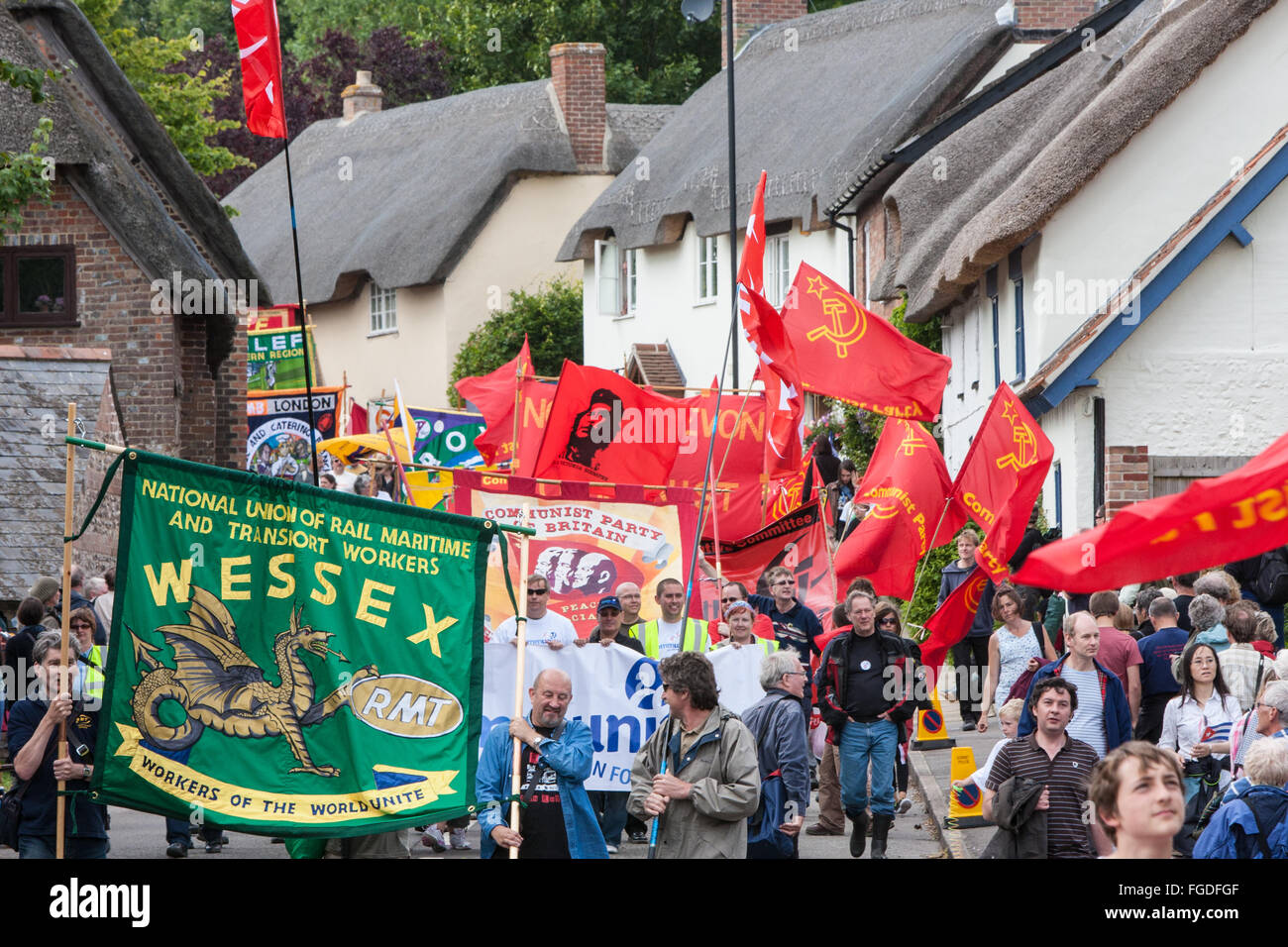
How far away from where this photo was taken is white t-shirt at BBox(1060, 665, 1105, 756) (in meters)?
11.2

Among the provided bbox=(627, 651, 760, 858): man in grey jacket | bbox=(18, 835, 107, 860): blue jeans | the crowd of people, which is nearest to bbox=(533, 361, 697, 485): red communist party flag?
the crowd of people

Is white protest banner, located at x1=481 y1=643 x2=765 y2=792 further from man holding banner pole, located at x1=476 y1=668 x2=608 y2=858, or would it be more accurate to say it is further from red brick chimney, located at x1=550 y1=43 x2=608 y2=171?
red brick chimney, located at x1=550 y1=43 x2=608 y2=171

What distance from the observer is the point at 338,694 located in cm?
840

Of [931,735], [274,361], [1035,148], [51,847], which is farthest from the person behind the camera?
[274,361]

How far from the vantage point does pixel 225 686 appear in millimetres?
8297


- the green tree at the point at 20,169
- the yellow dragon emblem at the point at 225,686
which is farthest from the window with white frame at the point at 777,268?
the yellow dragon emblem at the point at 225,686

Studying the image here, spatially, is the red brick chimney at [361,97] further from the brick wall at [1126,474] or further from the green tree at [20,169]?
the green tree at [20,169]

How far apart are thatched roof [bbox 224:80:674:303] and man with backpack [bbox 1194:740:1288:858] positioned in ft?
119

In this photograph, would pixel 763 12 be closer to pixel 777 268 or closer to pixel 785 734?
pixel 777 268

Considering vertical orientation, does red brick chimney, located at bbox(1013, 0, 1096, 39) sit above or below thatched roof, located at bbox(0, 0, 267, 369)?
above

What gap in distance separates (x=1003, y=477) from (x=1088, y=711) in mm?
4415

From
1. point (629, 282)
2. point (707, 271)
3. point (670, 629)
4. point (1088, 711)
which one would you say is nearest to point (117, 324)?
point (670, 629)

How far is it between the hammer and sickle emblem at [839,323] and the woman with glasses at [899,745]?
319cm

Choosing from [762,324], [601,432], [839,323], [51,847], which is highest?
[839,323]
